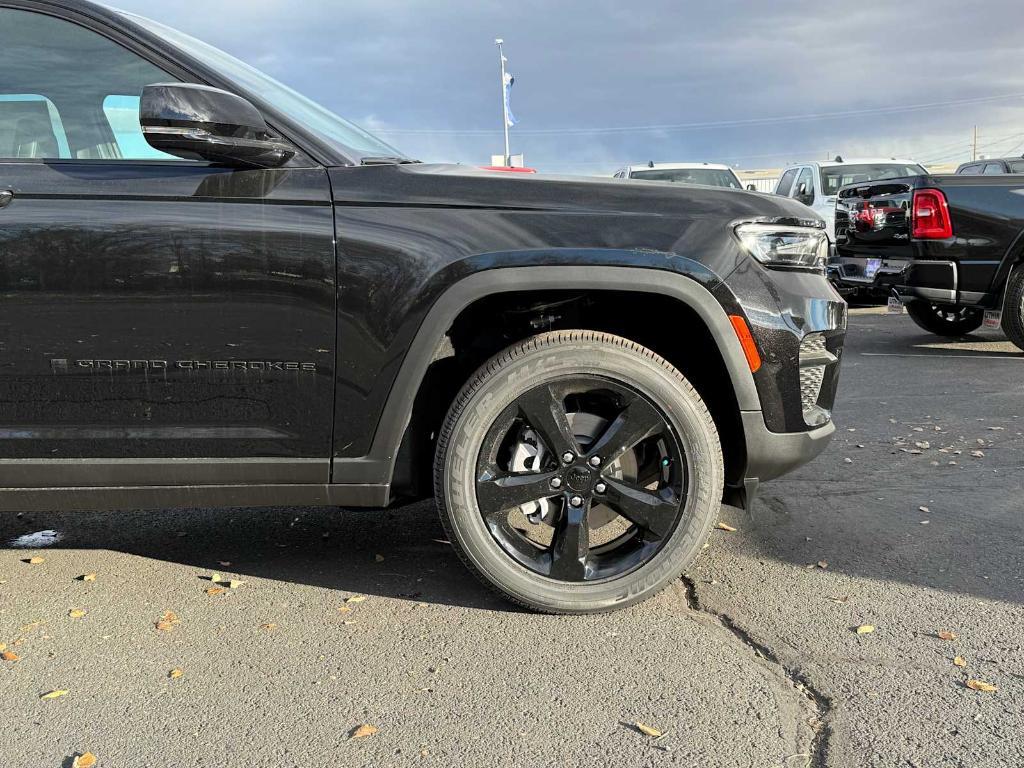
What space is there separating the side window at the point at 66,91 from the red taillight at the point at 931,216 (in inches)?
240

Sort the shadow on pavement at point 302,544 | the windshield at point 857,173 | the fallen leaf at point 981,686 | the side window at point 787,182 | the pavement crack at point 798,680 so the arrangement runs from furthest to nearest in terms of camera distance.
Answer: the side window at point 787,182
the windshield at point 857,173
the shadow on pavement at point 302,544
the fallen leaf at point 981,686
the pavement crack at point 798,680

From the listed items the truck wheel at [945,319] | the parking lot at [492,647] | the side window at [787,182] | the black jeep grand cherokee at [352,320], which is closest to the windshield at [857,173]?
the side window at [787,182]

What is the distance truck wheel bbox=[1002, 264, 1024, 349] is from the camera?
22.4 feet

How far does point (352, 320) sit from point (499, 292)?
438mm

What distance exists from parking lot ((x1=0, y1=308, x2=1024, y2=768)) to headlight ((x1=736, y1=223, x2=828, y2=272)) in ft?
3.70

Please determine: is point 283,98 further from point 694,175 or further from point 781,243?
point 694,175

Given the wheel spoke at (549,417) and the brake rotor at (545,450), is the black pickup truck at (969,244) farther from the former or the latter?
the wheel spoke at (549,417)

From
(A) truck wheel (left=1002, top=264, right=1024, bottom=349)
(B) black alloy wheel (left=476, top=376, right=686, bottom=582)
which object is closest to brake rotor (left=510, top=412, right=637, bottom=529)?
(B) black alloy wheel (left=476, top=376, right=686, bottom=582)

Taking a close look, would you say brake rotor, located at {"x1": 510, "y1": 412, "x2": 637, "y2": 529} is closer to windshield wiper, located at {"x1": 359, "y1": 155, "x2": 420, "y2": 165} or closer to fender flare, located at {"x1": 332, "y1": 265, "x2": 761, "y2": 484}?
fender flare, located at {"x1": 332, "y1": 265, "x2": 761, "y2": 484}

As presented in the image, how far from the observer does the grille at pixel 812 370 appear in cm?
280

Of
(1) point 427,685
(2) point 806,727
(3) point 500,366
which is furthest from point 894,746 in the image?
(3) point 500,366

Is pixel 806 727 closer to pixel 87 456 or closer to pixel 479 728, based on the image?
pixel 479 728

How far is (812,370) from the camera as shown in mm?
2852

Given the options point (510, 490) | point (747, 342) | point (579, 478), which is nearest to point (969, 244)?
point (747, 342)
